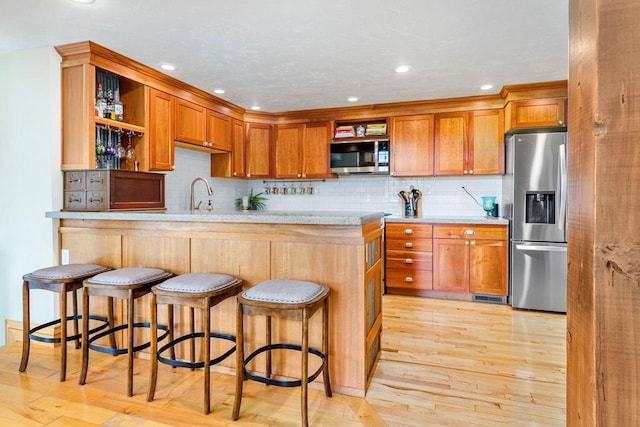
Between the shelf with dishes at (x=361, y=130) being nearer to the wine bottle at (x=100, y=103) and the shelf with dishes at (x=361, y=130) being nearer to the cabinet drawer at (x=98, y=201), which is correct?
the wine bottle at (x=100, y=103)

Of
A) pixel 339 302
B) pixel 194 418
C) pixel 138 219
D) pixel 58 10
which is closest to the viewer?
pixel 194 418

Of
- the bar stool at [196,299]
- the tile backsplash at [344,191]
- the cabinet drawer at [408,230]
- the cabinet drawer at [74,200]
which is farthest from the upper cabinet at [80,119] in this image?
the cabinet drawer at [408,230]

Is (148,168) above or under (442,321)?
above

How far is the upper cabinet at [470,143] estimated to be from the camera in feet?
13.7

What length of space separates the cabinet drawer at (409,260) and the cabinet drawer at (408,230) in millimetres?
200

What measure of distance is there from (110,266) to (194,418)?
1343 millimetres

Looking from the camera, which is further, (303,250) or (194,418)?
(303,250)

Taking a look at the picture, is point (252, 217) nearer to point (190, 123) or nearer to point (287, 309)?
point (287, 309)

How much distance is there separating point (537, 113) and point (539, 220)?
114cm

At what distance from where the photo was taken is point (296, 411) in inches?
75.4

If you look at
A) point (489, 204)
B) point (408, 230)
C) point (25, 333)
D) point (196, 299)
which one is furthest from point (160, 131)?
point (489, 204)

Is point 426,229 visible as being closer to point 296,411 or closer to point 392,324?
point 392,324

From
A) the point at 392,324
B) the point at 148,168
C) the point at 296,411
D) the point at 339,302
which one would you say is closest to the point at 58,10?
the point at 148,168

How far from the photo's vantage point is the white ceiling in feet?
7.28
